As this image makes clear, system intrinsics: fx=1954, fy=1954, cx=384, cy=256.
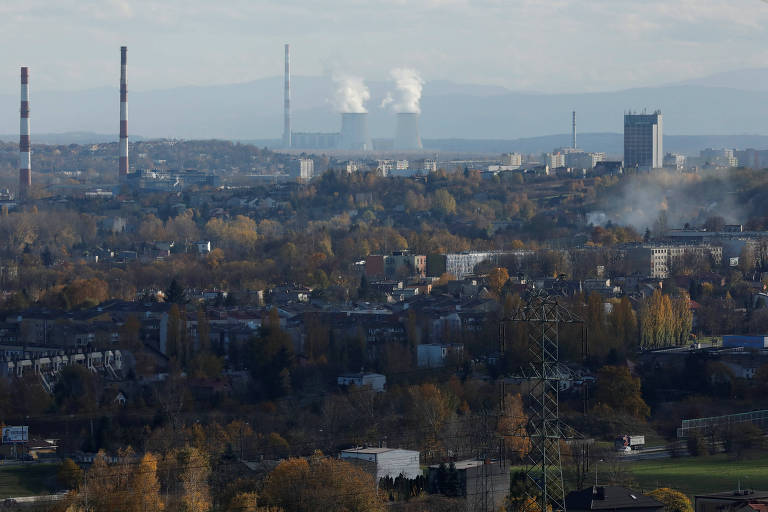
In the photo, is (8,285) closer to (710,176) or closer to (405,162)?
(710,176)

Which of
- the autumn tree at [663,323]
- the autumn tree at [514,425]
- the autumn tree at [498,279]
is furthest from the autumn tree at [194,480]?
the autumn tree at [498,279]

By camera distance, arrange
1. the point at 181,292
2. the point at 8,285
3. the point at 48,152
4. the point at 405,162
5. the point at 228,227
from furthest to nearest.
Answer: the point at 48,152, the point at 405,162, the point at 228,227, the point at 8,285, the point at 181,292

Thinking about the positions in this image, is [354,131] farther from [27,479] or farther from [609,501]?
[609,501]

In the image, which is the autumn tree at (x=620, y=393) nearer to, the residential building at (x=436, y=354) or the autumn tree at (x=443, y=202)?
the residential building at (x=436, y=354)

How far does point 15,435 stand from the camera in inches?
880

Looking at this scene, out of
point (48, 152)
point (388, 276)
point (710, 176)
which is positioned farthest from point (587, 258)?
point (48, 152)

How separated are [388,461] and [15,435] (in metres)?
5.63

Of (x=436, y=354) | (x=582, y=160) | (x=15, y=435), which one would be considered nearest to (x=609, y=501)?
(x=15, y=435)

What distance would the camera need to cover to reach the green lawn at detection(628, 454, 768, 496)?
60.5 ft

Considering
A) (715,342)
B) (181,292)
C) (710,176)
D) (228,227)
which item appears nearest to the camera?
(715,342)

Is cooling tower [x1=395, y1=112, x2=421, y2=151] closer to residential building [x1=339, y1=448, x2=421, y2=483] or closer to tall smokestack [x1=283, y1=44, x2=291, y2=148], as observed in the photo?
tall smokestack [x1=283, y1=44, x2=291, y2=148]

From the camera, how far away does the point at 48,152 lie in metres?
114

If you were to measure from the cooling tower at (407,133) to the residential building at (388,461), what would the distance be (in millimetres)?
110886

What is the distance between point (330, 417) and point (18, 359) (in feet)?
22.4
